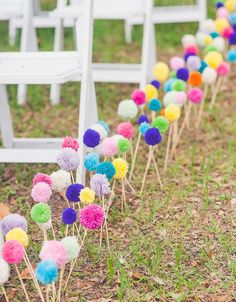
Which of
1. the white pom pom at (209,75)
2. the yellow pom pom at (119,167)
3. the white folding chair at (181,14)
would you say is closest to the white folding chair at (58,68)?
the yellow pom pom at (119,167)

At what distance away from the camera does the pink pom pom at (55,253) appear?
2496mm

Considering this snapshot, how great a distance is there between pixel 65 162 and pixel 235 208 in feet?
3.46

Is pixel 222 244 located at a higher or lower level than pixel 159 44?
lower

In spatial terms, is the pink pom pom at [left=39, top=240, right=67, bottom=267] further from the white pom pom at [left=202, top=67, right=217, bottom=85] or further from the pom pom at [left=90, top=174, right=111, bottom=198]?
the white pom pom at [left=202, top=67, right=217, bottom=85]

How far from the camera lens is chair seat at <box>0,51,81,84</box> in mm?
3365

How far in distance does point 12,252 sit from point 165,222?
117 centimetres

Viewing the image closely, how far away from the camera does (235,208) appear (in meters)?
3.62

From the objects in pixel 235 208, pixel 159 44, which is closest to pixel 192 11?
pixel 159 44

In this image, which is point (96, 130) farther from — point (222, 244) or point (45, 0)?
point (45, 0)

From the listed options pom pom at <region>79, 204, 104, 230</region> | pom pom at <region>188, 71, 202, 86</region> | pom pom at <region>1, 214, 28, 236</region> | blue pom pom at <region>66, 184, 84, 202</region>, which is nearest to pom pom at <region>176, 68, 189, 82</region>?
pom pom at <region>188, 71, 202, 86</region>

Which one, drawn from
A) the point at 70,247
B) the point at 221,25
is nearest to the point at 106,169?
the point at 70,247

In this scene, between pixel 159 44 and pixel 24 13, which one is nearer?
pixel 24 13

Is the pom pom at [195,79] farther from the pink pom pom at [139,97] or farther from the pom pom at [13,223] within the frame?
the pom pom at [13,223]

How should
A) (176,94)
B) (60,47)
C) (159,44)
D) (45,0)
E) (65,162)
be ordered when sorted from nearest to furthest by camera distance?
1. (65,162)
2. (176,94)
3. (60,47)
4. (159,44)
5. (45,0)
